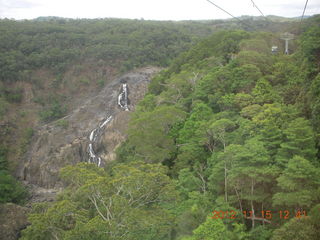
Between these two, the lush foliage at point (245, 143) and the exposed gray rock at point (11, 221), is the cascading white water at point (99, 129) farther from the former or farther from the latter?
the exposed gray rock at point (11, 221)

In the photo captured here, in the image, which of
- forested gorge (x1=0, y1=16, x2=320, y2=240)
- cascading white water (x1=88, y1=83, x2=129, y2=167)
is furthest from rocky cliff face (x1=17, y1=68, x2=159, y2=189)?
forested gorge (x1=0, y1=16, x2=320, y2=240)

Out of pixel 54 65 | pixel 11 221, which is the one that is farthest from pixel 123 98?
pixel 11 221

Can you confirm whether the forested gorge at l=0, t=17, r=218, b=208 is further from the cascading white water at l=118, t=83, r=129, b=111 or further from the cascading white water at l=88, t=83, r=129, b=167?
the cascading white water at l=118, t=83, r=129, b=111

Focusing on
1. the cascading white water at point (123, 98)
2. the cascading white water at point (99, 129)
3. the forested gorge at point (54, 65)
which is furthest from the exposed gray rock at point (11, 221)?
the cascading white water at point (123, 98)

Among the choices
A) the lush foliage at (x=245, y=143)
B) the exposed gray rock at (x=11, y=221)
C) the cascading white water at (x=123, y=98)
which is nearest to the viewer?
the lush foliage at (x=245, y=143)

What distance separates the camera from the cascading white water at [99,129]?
31.8 metres

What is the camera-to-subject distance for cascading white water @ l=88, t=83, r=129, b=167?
104ft

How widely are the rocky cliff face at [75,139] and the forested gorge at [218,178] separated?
14.3 m

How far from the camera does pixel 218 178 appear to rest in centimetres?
1248

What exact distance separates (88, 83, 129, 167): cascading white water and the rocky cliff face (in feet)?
0.75

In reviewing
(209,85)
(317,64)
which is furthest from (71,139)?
(317,64)

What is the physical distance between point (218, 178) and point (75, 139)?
1013 inches

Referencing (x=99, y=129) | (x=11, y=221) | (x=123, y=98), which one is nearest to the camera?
(x=11, y=221)
